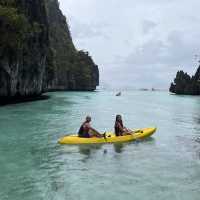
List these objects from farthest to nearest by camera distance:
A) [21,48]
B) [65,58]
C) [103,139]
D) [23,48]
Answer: [65,58] → [23,48] → [21,48] → [103,139]

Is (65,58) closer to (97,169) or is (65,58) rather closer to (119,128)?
(119,128)

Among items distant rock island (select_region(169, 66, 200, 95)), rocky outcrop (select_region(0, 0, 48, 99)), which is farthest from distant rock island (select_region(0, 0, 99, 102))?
distant rock island (select_region(169, 66, 200, 95))

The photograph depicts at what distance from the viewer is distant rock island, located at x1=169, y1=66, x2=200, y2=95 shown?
12880 centimetres

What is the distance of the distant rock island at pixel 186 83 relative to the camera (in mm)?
128800

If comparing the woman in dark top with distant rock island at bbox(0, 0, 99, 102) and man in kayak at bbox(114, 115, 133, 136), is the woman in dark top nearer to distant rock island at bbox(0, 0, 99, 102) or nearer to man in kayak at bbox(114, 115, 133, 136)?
man in kayak at bbox(114, 115, 133, 136)

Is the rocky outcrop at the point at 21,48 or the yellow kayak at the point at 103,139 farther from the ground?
the rocky outcrop at the point at 21,48

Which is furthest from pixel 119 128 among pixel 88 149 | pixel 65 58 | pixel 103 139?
pixel 65 58

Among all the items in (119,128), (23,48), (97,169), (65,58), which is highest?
(65,58)

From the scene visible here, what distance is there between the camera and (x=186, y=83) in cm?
13725

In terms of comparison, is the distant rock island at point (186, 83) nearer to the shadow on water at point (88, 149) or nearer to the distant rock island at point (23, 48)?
the distant rock island at point (23, 48)

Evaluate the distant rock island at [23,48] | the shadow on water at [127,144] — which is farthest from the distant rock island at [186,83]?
the shadow on water at [127,144]

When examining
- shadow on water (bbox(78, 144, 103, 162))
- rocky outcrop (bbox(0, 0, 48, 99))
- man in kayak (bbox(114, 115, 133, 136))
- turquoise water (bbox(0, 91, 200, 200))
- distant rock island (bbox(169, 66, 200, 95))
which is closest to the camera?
turquoise water (bbox(0, 91, 200, 200))

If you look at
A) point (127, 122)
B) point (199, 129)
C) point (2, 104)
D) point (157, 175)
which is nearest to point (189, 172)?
point (157, 175)

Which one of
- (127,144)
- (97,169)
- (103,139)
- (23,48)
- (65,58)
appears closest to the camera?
(97,169)
